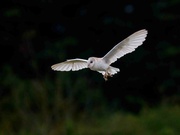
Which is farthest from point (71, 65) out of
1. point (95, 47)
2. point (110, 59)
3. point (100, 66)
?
point (95, 47)

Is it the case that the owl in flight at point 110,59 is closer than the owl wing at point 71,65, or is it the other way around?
the owl in flight at point 110,59

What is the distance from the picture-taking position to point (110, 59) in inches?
195

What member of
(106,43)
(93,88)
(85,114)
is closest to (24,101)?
(85,114)

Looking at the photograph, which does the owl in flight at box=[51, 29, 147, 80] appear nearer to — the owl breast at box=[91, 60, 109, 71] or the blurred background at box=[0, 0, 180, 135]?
the owl breast at box=[91, 60, 109, 71]

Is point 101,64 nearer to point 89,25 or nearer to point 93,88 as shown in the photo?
point 93,88

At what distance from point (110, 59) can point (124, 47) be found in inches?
4.7

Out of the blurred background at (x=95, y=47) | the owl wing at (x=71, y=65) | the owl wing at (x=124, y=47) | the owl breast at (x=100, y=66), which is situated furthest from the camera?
the blurred background at (x=95, y=47)

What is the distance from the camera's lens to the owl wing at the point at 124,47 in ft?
15.9

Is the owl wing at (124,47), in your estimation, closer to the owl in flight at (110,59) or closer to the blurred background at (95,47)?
the owl in flight at (110,59)

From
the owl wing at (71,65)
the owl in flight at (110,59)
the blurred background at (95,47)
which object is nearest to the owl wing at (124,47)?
the owl in flight at (110,59)

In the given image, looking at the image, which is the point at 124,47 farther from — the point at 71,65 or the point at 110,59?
the point at 71,65

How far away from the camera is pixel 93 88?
48.4ft

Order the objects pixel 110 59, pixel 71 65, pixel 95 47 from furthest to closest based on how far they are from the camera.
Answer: pixel 95 47, pixel 71 65, pixel 110 59

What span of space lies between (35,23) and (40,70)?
1.60 meters
